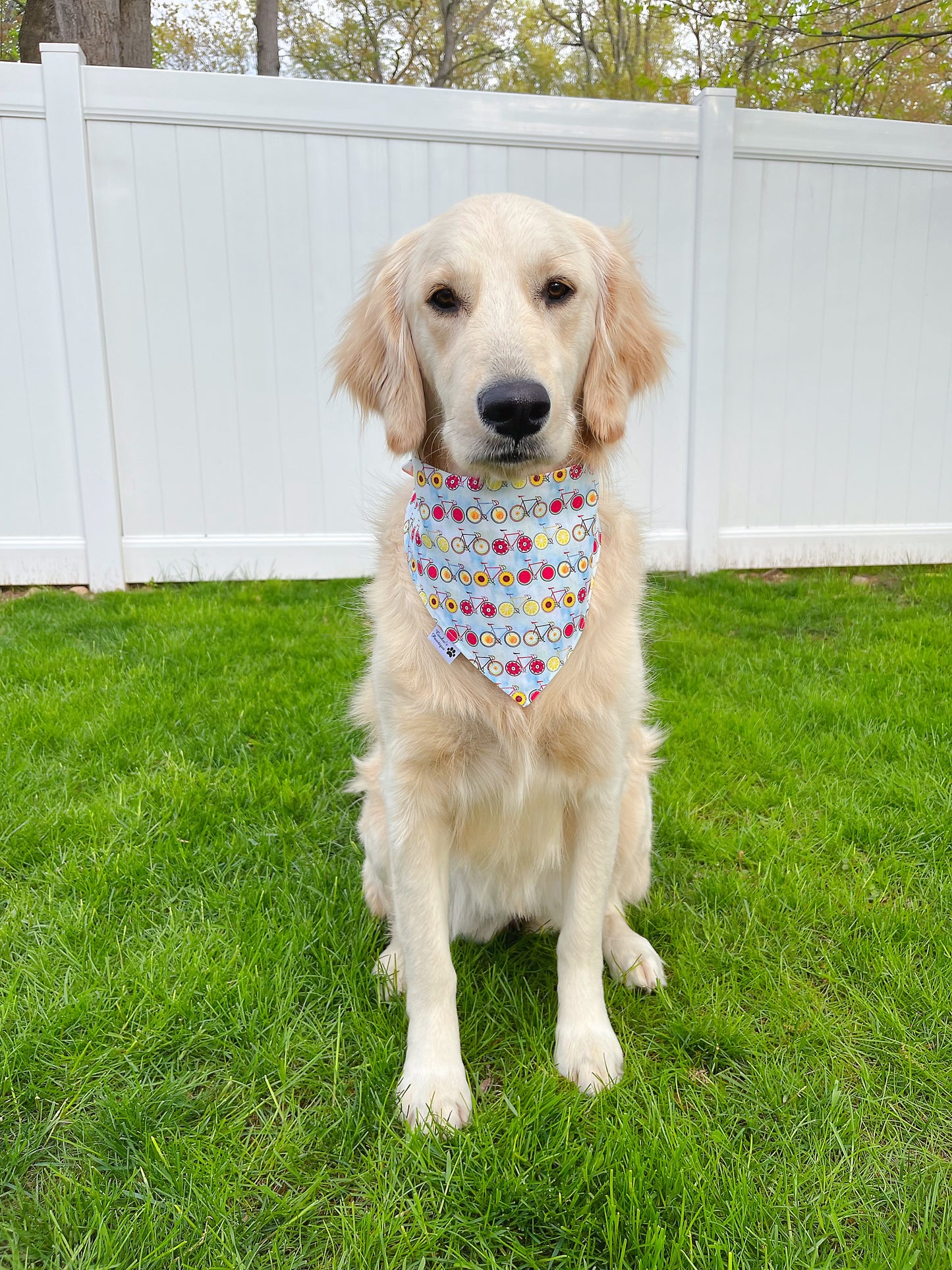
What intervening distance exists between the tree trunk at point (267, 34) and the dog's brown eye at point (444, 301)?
36.1 feet

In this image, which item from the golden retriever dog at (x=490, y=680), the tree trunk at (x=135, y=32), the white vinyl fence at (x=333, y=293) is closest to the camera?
the golden retriever dog at (x=490, y=680)

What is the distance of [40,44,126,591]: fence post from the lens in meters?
4.46

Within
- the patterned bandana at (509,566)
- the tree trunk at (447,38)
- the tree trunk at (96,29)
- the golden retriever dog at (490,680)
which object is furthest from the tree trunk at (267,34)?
the patterned bandana at (509,566)

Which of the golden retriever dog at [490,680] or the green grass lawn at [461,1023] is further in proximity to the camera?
the golden retriever dog at [490,680]

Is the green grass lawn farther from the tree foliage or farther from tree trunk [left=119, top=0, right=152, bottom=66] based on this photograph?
the tree foliage

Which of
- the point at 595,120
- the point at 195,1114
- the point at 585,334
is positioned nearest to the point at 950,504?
the point at 595,120

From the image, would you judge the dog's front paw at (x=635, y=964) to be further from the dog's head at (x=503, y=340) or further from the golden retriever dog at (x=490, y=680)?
the dog's head at (x=503, y=340)

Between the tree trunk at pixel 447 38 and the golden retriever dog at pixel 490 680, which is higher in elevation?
the tree trunk at pixel 447 38

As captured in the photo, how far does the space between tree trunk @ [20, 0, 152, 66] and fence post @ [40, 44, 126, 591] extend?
3.60 feet

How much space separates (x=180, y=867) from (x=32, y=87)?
181 inches

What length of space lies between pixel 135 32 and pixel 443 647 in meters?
7.82

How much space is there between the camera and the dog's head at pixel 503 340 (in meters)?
1.50

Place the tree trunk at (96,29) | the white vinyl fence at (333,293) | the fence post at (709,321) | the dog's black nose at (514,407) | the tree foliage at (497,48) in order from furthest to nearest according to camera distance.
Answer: the tree foliage at (497,48) → the tree trunk at (96,29) → the fence post at (709,321) → the white vinyl fence at (333,293) → the dog's black nose at (514,407)

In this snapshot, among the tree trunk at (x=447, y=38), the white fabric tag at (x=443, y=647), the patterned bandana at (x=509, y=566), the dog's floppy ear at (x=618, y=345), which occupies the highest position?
the tree trunk at (x=447, y=38)
